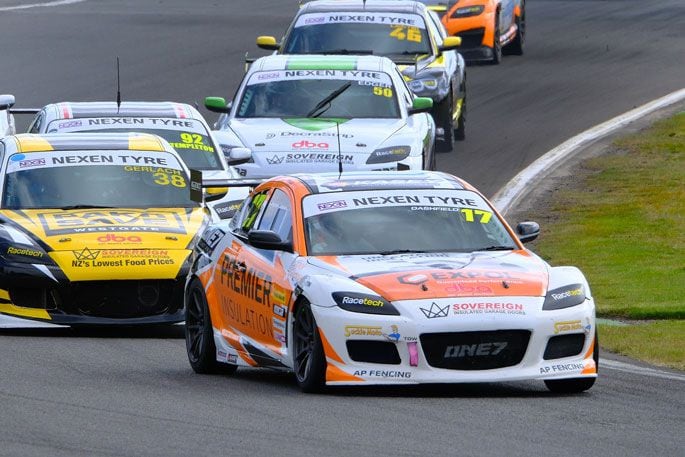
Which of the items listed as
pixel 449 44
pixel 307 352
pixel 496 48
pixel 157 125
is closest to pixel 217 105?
pixel 157 125

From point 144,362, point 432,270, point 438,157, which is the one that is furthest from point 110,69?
point 432,270

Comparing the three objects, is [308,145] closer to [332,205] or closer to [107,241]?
[107,241]

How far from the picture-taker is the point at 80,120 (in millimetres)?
18422

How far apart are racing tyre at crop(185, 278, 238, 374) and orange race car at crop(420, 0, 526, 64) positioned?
55.4 ft

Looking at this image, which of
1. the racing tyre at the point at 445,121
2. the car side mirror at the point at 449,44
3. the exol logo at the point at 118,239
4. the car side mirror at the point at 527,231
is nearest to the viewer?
the car side mirror at the point at 527,231

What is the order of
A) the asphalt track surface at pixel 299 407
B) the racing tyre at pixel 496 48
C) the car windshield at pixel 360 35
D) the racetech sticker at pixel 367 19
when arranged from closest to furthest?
the asphalt track surface at pixel 299 407 < the car windshield at pixel 360 35 < the racetech sticker at pixel 367 19 < the racing tyre at pixel 496 48

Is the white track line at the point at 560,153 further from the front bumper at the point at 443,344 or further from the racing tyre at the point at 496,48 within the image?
the front bumper at the point at 443,344

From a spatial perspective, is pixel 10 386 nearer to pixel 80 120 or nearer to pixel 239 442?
pixel 239 442

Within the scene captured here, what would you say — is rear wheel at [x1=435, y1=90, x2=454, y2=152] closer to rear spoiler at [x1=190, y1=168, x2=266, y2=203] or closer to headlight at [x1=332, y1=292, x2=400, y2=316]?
rear spoiler at [x1=190, y1=168, x2=266, y2=203]

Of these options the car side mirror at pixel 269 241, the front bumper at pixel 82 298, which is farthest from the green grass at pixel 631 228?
the car side mirror at pixel 269 241

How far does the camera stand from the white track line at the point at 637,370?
37.9ft

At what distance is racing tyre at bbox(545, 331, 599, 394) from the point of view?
10508 millimetres

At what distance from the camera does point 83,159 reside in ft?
51.1

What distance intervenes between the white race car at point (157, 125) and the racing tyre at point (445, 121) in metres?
4.78
